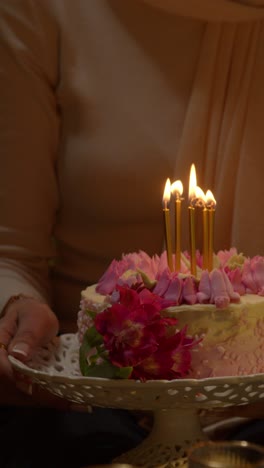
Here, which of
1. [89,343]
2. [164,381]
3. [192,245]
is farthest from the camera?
[192,245]

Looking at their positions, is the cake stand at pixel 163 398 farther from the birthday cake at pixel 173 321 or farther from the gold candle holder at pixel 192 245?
the gold candle holder at pixel 192 245

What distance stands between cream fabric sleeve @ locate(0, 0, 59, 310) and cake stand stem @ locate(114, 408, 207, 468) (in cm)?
55

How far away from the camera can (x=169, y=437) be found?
111 centimetres

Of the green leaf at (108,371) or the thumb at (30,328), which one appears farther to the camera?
the thumb at (30,328)

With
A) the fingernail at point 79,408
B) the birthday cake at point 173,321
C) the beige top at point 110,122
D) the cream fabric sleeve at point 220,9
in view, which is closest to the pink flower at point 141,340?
the birthday cake at point 173,321

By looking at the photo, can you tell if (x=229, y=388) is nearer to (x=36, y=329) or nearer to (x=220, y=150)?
(x=36, y=329)

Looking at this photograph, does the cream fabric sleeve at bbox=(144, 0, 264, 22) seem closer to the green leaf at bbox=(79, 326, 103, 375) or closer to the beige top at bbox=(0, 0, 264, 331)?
the beige top at bbox=(0, 0, 264, 331)

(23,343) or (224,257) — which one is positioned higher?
(224,257)

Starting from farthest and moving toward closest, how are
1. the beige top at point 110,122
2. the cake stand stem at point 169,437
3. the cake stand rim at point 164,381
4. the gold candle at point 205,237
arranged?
the beige top at point 110,122 < the gold candle at point 205,237 < the cake stand stem at point 169,437 < the cake stand rim at point 164,381

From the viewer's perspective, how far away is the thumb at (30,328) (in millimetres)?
1191

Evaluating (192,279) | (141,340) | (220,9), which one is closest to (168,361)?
(141,340)

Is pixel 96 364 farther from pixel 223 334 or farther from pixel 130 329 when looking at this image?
pixel 223 334

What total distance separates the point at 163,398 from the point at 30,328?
332 millimetres

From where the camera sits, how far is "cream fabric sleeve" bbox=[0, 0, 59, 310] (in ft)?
5.35
